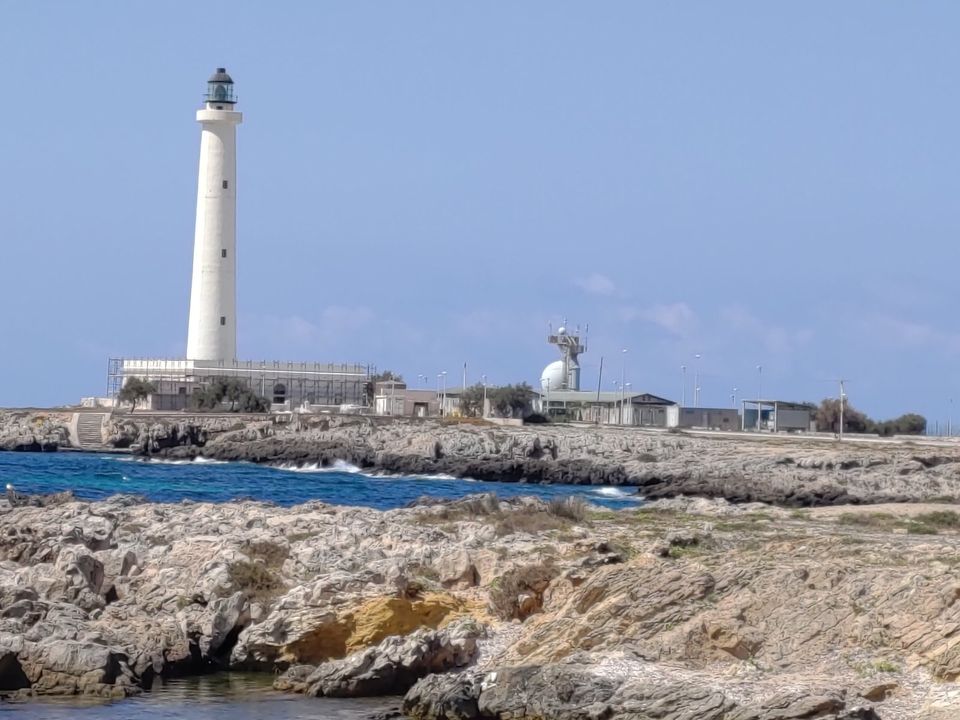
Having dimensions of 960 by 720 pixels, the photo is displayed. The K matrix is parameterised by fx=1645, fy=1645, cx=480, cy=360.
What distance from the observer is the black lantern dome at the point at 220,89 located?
78250 millimetres

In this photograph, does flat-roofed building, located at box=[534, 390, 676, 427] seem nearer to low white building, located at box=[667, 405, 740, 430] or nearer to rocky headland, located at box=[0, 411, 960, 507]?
low white building, located at box=[667, 405, 740, 430]

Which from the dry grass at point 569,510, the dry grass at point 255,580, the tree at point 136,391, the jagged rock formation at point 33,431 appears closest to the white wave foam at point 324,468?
the jagged rock formation at point 33,431

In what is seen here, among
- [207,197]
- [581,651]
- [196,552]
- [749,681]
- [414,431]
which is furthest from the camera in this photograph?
[207,197]

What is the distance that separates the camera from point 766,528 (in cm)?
2575

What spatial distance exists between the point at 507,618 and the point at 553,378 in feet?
283

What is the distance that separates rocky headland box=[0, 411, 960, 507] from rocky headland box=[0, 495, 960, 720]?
71.7ft

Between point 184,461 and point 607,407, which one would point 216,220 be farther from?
point 607,407

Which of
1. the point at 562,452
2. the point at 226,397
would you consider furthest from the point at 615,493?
the point at 226,397

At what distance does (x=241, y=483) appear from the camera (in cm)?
4938

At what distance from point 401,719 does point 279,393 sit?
7015 centimetres

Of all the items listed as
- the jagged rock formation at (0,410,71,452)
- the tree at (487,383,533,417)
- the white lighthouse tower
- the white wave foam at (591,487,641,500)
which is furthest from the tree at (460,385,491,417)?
the white wave foam at (591,487,641,500)

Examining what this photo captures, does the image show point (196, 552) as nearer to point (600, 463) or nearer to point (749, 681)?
point (749, 681)

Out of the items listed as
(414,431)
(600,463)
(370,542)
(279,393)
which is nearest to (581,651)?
(370,542)

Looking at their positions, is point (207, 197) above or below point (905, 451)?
above
